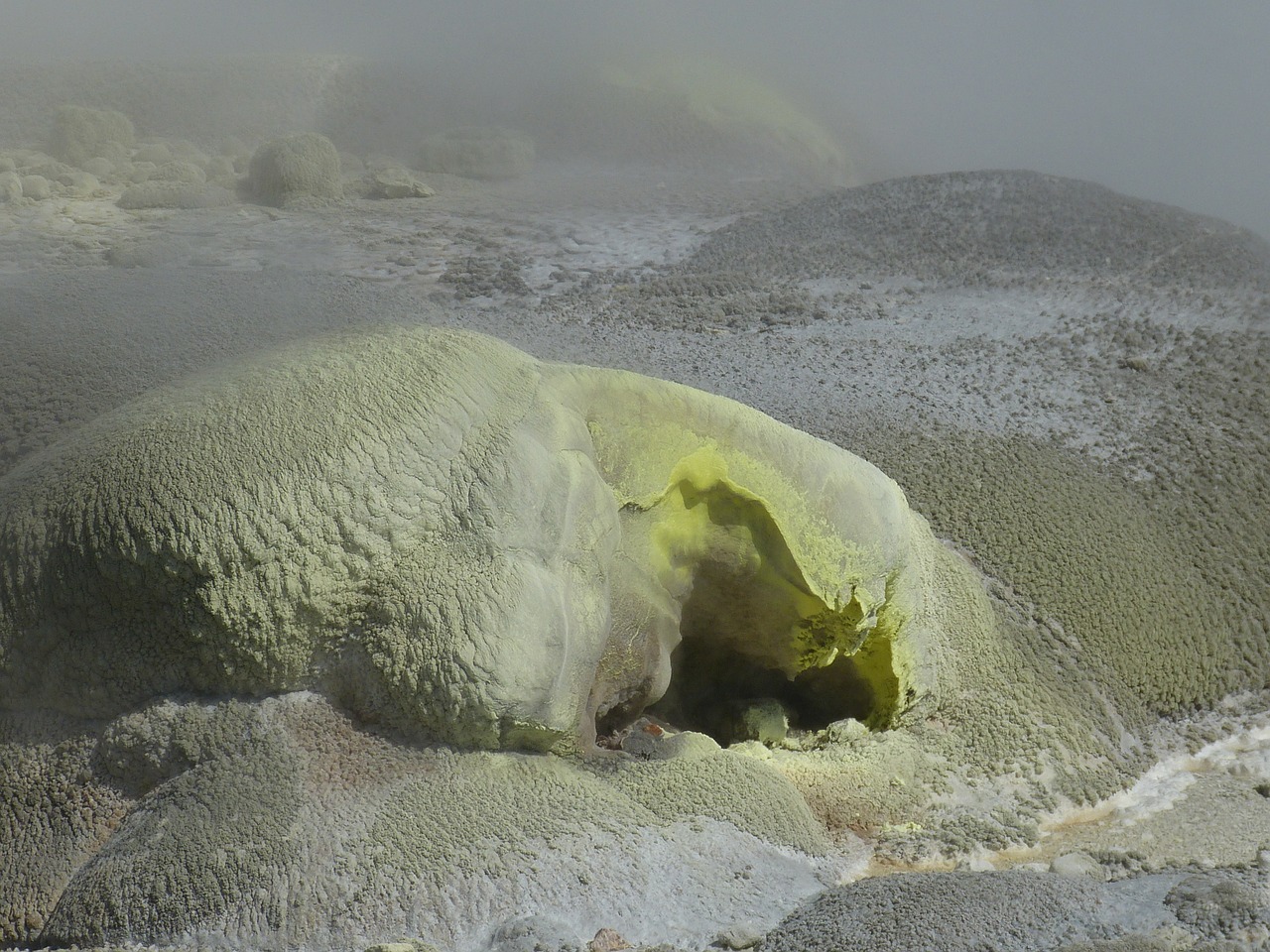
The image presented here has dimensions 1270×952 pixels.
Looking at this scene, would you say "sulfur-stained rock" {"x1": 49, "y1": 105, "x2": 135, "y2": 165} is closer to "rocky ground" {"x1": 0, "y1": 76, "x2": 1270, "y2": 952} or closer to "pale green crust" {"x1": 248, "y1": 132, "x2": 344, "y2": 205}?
"rocky ground" {"x1": 0, "y1": 76, "x2": 1270, "y2": 952}

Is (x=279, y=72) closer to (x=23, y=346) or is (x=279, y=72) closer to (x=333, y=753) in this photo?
(x=23, y=346)

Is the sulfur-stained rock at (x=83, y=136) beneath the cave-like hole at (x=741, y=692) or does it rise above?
above

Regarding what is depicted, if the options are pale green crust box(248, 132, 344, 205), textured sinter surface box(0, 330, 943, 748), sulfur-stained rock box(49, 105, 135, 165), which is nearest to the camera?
textured sinter surface box(0, 330, 943, 748)

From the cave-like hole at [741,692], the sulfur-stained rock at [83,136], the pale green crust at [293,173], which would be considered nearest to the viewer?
→ the cave-like hole at [741,692]

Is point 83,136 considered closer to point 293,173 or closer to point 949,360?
point 293,173

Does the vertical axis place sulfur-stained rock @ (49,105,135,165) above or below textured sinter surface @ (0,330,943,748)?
above

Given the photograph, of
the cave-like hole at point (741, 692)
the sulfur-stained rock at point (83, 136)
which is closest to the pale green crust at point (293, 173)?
the sulfur-stained rock at point (83, 136)

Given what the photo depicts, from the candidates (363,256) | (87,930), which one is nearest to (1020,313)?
(363,256)

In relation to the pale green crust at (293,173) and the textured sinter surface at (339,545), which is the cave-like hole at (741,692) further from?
the pale green crust at (293,173)

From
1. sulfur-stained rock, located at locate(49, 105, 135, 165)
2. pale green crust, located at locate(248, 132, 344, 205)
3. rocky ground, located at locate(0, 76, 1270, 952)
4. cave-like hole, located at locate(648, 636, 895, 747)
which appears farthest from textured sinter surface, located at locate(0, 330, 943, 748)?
sulfur-stained rock, located at locate(49, 105, 135, 165)
